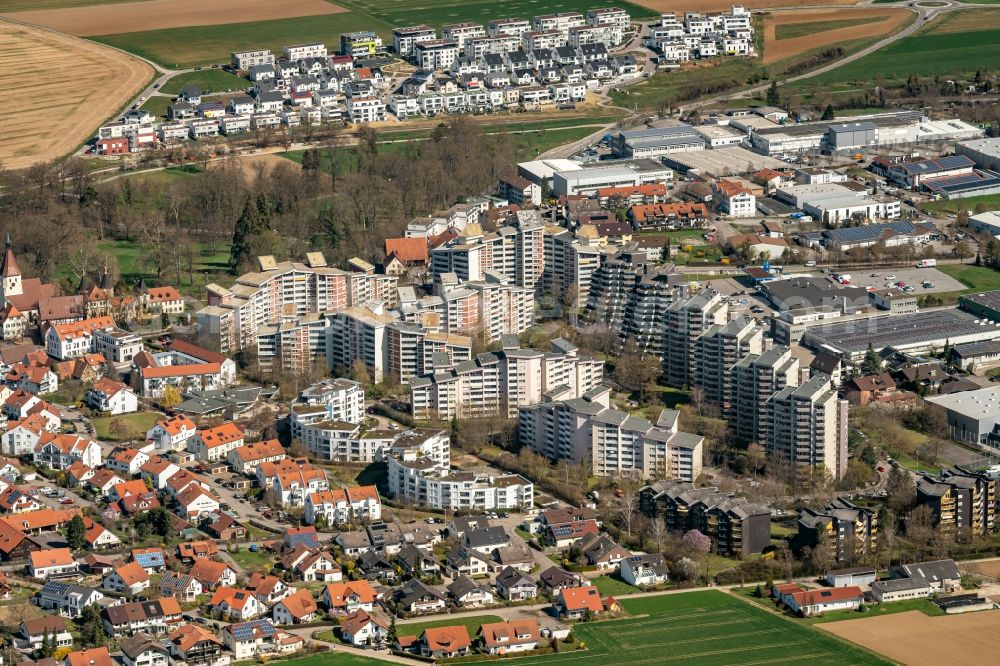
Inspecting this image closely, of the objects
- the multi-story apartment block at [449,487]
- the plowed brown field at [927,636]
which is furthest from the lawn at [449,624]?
the plowed brown field at [927,636]

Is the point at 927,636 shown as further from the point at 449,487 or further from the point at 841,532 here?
the point at 449,487

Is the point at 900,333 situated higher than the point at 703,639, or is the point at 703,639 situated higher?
the point at 900,333

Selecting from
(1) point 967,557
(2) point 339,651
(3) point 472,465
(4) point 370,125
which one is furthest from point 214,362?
(4) point 370,125

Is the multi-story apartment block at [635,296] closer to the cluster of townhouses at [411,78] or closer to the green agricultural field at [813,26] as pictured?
the cluster of townhouses at [411,78]

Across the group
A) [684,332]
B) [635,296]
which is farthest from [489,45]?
[684,332]

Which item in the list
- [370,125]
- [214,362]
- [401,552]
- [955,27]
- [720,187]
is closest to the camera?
[401,552]

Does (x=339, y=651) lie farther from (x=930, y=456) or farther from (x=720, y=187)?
(x=720, y=187)
